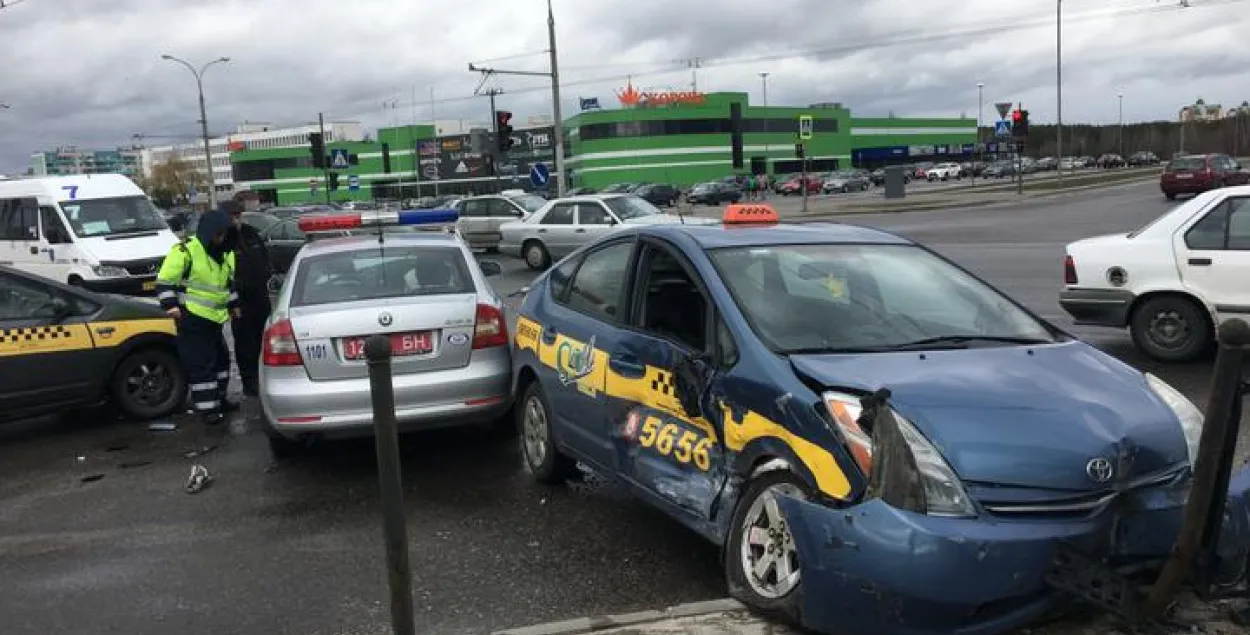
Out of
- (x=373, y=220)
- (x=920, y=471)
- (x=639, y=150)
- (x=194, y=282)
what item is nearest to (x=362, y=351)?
(x=373, y=220)

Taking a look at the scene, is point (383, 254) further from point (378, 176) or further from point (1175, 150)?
point (1175, 150)

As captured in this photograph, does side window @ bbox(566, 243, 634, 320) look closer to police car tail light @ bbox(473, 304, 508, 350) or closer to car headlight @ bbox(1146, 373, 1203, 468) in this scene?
police car tail light @ bbox(473, 304, 508, 350)

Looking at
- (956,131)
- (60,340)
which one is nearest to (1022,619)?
(60,340)

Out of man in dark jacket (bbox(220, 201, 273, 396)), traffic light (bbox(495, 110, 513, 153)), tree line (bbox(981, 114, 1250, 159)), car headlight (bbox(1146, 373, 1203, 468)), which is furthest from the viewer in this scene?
tree line (bbox(981, 114, 1250, 159))

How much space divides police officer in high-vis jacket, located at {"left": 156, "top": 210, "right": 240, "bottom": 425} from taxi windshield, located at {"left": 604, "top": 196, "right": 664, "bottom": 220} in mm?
12010

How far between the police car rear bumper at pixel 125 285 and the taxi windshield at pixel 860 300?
1355 cm

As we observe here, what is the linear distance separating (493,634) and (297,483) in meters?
2.94

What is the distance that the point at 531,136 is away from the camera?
111938 mm

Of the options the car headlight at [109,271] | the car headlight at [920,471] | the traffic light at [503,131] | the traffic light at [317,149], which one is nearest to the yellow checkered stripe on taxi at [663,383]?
the car headlight at [920,471]

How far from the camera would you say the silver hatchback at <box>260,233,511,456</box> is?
5910mm

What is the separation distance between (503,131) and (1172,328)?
25447 mm

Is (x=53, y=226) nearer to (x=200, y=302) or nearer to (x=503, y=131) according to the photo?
(x=200, y=302)

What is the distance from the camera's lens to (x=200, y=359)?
25.4 ft

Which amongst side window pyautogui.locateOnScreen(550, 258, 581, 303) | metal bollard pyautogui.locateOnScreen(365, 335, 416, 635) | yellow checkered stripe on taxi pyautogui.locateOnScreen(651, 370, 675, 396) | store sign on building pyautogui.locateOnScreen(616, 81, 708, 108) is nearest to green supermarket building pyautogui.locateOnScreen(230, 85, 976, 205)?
store sign on building pyautogui.locateOnScreen(616, 81, 708, 108)
